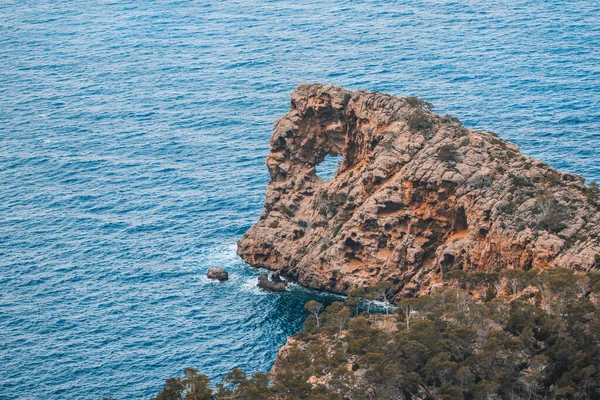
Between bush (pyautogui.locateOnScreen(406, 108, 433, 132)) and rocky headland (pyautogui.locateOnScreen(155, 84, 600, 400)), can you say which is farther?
bush (pyautogui.locateOnScreen(406, 108, 433, 132))

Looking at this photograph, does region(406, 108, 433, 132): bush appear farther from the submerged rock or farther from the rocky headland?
the submerged rock

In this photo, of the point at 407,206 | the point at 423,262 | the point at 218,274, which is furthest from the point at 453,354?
the point at 218,274

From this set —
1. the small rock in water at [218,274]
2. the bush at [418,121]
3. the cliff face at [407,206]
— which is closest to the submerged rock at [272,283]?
the cliff face at [407,206]

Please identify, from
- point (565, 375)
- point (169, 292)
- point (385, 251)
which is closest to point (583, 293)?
point (565, 375)

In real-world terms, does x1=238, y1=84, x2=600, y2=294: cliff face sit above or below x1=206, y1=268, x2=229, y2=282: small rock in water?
above

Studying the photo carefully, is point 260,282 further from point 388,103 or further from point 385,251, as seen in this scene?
point 388,103

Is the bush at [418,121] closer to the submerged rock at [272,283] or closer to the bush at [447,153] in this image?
the bush at [447,153]

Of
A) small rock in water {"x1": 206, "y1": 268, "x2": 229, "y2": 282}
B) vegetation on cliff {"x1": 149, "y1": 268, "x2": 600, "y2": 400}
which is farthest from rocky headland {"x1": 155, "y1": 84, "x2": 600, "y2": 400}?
small rock in water {"x1": 206, "y1": 268, "x2": 229, "y2": 282}
